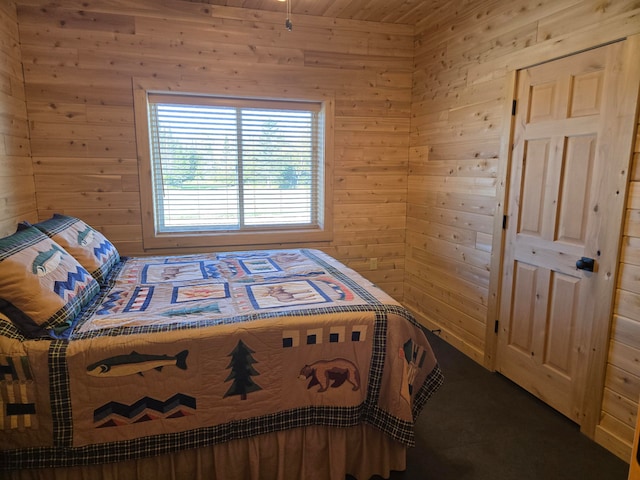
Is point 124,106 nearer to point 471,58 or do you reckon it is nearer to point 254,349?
point 254,349

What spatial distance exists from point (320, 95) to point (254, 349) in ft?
8.47

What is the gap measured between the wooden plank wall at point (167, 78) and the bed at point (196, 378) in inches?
48.9

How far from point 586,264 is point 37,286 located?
2.65 metres

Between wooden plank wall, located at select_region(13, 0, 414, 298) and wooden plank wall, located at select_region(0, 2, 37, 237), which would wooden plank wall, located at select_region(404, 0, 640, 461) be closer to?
wooden plank wall, located at select_region(13, 0, 414, 298)

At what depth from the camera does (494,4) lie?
8.95 ft

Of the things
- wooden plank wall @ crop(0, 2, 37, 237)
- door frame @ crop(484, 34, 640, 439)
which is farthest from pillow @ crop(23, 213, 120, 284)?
door frame @ crop(484, 34, 640, 439)

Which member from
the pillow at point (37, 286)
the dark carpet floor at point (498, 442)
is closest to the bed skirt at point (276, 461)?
the dark carpet floor at point (498, 442)

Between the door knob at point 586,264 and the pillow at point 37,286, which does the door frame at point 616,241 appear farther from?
the pillow at point 37,286

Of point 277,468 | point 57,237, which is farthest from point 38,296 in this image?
point 277,468

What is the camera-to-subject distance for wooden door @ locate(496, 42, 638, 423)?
2041 mm

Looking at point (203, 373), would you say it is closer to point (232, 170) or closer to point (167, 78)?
point (232, 170)

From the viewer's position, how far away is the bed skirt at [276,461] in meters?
1.60

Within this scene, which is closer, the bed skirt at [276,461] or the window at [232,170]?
the bed skirt at [276,461]

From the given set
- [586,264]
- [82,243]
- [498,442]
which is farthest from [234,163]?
[498,442]
